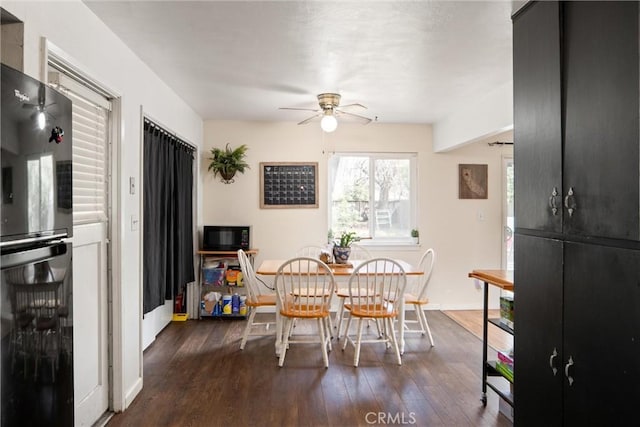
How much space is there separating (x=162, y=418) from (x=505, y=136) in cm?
479

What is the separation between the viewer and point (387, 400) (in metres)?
2.80

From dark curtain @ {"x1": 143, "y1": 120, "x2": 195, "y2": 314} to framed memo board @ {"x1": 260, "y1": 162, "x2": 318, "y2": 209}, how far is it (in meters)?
0.91

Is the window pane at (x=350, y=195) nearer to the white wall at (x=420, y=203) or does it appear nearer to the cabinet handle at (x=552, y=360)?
the white wall at (x=420, y=203)

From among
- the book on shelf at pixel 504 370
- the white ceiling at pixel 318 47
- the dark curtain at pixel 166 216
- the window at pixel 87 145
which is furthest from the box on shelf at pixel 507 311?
the dark curtain at pixel 166 216

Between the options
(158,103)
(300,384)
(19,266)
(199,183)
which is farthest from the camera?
(199,183)

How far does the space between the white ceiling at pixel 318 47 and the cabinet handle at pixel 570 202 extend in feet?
3.83

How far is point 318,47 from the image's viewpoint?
2738 millimetres

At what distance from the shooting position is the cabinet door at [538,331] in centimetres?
163

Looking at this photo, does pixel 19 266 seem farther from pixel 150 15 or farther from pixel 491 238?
pixel 491 238

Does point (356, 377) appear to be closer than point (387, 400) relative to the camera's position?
No

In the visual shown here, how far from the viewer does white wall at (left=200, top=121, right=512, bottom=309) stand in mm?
5195

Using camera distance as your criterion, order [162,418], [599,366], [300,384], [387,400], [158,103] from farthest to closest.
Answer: [158,103], [300,384], [387,400], [162,418], [599,366]

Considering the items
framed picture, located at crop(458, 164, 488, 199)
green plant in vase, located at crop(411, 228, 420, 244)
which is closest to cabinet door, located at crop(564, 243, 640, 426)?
green plant in vase, located at crop(411, 228, 420, 244)

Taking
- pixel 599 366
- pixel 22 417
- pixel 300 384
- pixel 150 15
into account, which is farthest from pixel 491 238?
pixel 22 417
